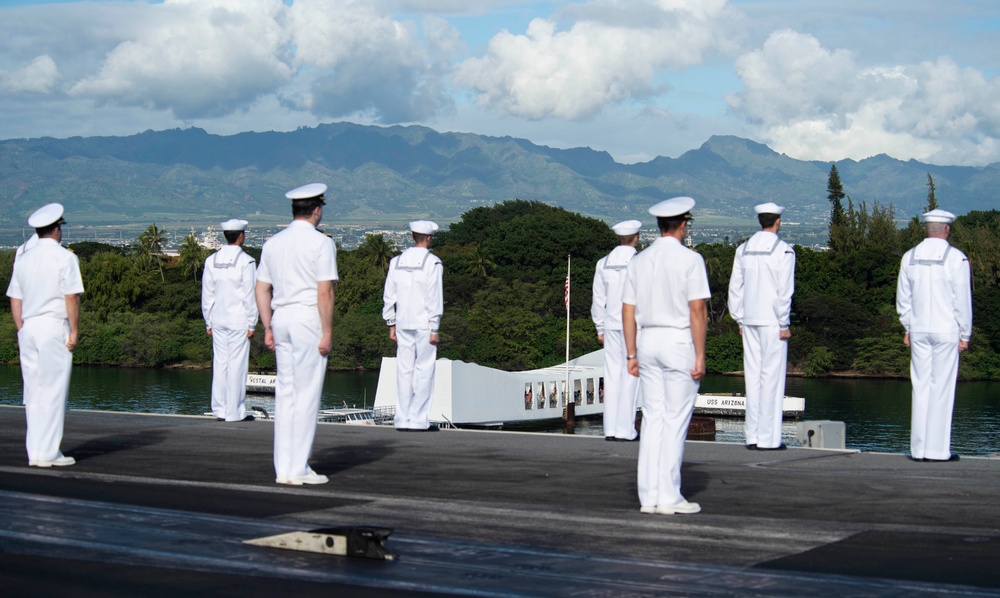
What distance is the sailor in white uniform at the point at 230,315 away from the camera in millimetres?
15898

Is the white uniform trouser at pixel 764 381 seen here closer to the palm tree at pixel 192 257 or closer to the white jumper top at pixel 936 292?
the white jumper top at pixel 936 292

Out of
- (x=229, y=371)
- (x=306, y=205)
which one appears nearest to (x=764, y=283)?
(x=306, y=205)

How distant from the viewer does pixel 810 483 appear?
10.3m

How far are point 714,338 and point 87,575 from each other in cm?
11098

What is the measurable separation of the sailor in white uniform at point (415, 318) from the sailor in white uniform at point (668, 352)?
5.90 m

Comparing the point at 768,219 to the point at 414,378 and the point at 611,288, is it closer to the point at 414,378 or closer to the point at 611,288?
the point at 611,288

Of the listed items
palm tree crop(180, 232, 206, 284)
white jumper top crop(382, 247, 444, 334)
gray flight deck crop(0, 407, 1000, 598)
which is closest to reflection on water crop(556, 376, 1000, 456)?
white jumper top crop(382, 247, 444, 334)

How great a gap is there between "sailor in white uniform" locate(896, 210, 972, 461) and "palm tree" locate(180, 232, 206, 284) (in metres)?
128

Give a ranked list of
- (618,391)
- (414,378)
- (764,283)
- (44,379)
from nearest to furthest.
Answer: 1. (44,379)
2. (764,283)
3. (618,391)
4. (414,378)

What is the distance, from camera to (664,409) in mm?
8992

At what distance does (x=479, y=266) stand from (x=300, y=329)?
123927 millimetres

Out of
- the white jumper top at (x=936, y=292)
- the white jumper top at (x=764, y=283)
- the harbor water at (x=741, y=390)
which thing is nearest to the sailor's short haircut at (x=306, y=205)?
the white jumper top at (x=764, y=283)

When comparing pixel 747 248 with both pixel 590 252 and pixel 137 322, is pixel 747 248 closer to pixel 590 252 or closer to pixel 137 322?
pixel 137 322

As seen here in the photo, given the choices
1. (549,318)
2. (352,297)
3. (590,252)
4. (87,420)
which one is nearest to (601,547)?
(87,420)
